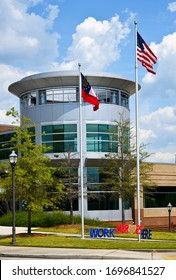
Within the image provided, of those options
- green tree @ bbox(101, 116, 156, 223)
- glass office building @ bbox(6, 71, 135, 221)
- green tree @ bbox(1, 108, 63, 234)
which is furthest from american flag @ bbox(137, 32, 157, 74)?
glass office building @ bbox(6, 71, 135, 221)

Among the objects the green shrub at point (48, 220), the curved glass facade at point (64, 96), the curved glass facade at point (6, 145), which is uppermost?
the curved glass facade at point (64, 96)

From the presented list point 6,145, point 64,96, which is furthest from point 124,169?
point 6,145

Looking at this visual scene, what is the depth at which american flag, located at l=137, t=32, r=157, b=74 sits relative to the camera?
90.2 feet

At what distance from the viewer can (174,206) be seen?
2202 inches

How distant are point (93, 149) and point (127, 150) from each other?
631cm

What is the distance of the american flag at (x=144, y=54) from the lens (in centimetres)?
2748

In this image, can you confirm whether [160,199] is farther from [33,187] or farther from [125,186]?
[33,187]

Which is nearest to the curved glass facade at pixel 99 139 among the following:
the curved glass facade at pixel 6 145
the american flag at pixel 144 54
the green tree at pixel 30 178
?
the curved glass facade at pixel 6 145

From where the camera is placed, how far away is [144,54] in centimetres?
2759

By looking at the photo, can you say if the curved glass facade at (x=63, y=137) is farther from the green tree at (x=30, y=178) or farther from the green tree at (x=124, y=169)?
the green tree at (x=30, y=178)

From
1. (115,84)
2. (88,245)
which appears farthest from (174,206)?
(88,245)

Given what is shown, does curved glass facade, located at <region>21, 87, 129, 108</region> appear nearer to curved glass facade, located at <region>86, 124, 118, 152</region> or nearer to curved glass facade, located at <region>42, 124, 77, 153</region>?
curved glass facade, located at <region>42, 124, 77, 153</region>

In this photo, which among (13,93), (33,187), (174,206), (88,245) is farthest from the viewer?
(174,206)

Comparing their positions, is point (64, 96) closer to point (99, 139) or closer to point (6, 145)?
point (99, 139)
